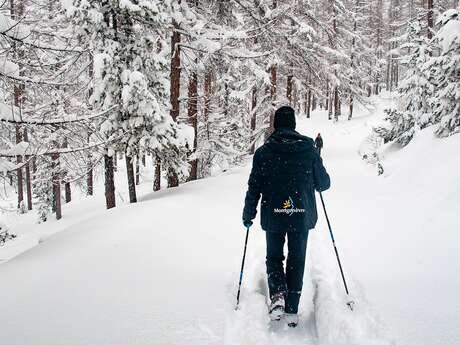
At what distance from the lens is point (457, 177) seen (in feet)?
28.6

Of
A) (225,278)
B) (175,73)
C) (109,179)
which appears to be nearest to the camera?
(225,278)

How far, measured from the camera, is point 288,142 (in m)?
4.48

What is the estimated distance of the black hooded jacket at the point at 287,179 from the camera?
4.47m

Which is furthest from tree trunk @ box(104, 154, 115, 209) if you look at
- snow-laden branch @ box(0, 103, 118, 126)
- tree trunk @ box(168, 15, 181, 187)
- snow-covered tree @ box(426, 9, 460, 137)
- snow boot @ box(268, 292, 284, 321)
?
snow-covered tree @ box(426, 9, 460, 137)

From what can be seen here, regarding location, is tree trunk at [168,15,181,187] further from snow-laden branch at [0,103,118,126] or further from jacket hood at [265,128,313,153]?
jacket hood at [265,128,313,153]

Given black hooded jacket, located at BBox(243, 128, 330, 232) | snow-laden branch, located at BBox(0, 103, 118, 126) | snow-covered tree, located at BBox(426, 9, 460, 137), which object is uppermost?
snow-covered tree, located at BBox(426, 9, 460, 137)

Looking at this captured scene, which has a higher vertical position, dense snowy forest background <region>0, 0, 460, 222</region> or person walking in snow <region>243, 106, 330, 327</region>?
dense snowy forest background <region>0, 0, 460, 222</region>

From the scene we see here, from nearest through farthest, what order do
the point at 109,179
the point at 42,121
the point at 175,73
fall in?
the point at 42,121, the point at 109,179, the point at 175,73

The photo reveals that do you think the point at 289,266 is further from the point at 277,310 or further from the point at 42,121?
the point at 42,121

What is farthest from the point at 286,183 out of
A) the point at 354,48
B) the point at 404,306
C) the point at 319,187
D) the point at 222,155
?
the point at 354,48

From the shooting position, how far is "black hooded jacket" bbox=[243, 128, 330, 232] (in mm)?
4473

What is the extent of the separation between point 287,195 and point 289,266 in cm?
92

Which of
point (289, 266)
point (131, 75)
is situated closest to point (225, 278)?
point (289, 266)

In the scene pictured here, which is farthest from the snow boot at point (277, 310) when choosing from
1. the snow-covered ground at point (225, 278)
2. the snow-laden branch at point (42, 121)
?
the snow-laden branch at point (42, 121)
